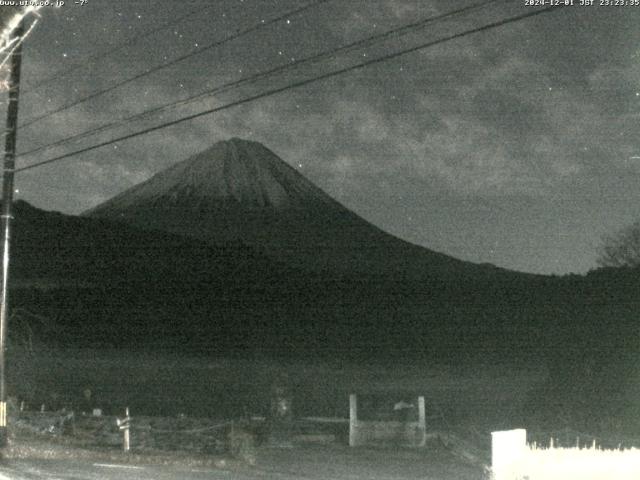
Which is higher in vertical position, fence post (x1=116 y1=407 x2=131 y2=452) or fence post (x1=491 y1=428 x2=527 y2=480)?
fence post (x1=491 y1=428 x2=527 y2=480)

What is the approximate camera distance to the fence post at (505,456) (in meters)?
13.0

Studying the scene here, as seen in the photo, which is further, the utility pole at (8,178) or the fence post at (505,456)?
the utility pole at (8,178)

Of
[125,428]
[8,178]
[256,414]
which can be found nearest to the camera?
[8,178]

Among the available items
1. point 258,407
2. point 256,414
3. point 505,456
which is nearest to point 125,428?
point 505,456

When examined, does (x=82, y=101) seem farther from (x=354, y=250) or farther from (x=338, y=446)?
(x=354, y=250)

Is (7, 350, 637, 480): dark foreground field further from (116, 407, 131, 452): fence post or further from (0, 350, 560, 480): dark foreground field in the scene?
(116, 407, 131, 452): fence post

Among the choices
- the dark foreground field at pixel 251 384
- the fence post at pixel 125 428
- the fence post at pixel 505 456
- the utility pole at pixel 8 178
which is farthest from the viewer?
the dark foreground field at pixel 251 384

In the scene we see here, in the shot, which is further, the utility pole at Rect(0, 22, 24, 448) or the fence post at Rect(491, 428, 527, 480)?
the utility pole at Rect(0, 22, 24, 448)

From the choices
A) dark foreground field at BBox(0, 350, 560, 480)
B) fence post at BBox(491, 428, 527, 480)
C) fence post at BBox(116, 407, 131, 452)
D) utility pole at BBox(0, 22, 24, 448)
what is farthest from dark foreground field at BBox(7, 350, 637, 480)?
fence post at BBox(491, 428, 527, 480)

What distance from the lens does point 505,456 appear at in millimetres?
13219

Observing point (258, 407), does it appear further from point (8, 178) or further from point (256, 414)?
point (8, 178)

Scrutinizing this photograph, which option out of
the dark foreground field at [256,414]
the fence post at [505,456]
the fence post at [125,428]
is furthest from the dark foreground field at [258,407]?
the fence post at [505,456]

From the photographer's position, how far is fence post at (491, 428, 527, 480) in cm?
1302

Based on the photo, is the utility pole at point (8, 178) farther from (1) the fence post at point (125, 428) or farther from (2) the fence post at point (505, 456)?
(2) the fence post at point (505, 456)
